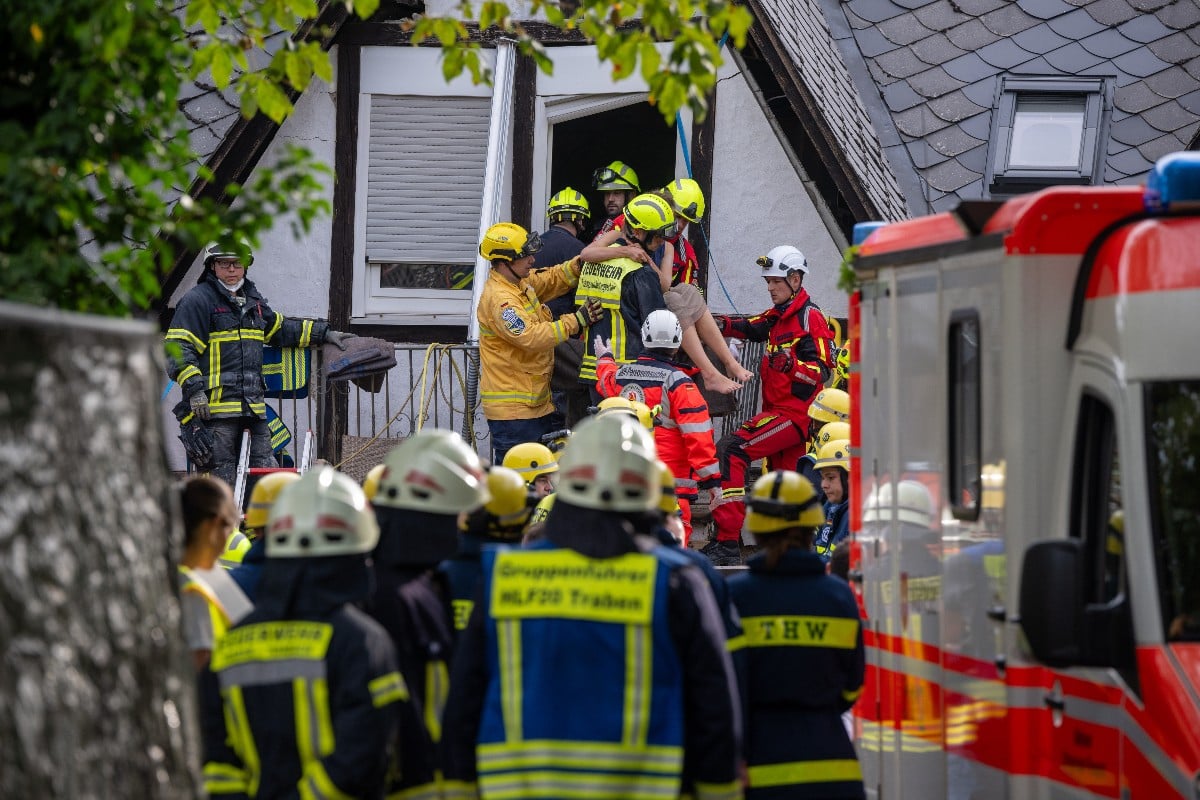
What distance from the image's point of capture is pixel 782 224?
1498 cm

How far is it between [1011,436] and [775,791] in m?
1.48

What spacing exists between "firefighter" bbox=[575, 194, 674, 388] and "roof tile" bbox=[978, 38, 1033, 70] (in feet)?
17.5

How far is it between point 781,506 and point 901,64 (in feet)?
38.2

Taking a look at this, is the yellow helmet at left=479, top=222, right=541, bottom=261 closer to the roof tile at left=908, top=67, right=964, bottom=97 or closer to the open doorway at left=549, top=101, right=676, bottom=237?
the open doorway at left=549, top=101, right=676, bottom=237

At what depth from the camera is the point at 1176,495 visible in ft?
16.8

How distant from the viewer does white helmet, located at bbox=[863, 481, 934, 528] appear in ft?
21.6

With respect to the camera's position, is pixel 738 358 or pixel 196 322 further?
pixel 738 358

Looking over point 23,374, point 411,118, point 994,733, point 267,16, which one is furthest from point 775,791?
point 411,118

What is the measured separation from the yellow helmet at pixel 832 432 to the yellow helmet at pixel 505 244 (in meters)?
2.80

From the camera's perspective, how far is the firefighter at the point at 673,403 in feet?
39.3

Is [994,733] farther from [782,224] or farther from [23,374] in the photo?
[782,224]

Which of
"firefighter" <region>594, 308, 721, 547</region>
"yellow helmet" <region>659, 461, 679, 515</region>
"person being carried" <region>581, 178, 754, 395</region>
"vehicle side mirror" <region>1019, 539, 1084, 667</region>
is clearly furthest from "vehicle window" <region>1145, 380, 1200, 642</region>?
"person being carried" <region>581, 178, 754, 395</region>

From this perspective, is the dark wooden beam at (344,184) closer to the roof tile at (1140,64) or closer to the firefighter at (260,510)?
the roof tile at (1140,64)

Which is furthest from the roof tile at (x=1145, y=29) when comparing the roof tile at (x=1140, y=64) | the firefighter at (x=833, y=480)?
the firefighter at (x=833, y=480)
